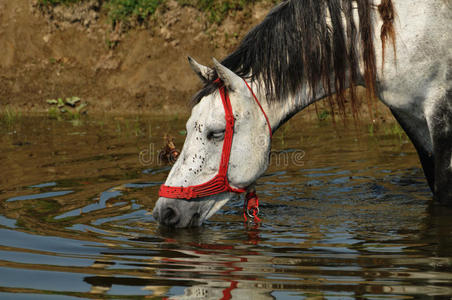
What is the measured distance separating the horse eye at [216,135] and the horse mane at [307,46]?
0.22 m

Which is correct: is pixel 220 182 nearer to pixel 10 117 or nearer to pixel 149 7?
pixel 10 117

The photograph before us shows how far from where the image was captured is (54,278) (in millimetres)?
3082

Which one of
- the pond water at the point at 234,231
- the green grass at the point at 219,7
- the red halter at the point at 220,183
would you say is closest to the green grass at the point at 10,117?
the pond water at the point at 234,231

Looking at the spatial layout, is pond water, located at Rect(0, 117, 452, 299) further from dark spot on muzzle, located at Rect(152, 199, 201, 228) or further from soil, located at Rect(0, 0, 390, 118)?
soil, located at Rect(0, 0, 390, 118)

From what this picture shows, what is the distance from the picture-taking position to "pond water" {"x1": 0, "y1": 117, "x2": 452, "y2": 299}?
9.68ft

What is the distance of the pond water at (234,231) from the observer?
2951mm

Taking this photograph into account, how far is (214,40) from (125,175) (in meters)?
5.45

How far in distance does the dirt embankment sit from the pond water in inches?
134

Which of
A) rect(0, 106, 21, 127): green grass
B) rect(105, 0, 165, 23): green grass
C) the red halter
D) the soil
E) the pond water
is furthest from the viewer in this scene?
rect(105, 0, 165, 23): green grass

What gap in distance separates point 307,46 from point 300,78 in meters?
0.21

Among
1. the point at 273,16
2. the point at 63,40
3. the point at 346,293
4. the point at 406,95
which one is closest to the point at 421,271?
the point at 346,293

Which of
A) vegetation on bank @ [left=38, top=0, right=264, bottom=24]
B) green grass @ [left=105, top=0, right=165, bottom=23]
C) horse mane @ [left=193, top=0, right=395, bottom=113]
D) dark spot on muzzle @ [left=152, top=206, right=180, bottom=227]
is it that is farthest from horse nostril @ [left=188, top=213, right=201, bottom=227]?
green grass @ [left=105, top=0, right=165, bottom=23]

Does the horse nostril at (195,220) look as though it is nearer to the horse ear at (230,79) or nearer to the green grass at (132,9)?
the horse ear at (230,79)

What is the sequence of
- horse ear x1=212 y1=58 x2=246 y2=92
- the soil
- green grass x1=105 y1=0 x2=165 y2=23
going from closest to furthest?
horse ear x1=212 y1=58 x2=246 y2=92 → the soil → green grass x1=105 y1=0 x2=165 y2=23
